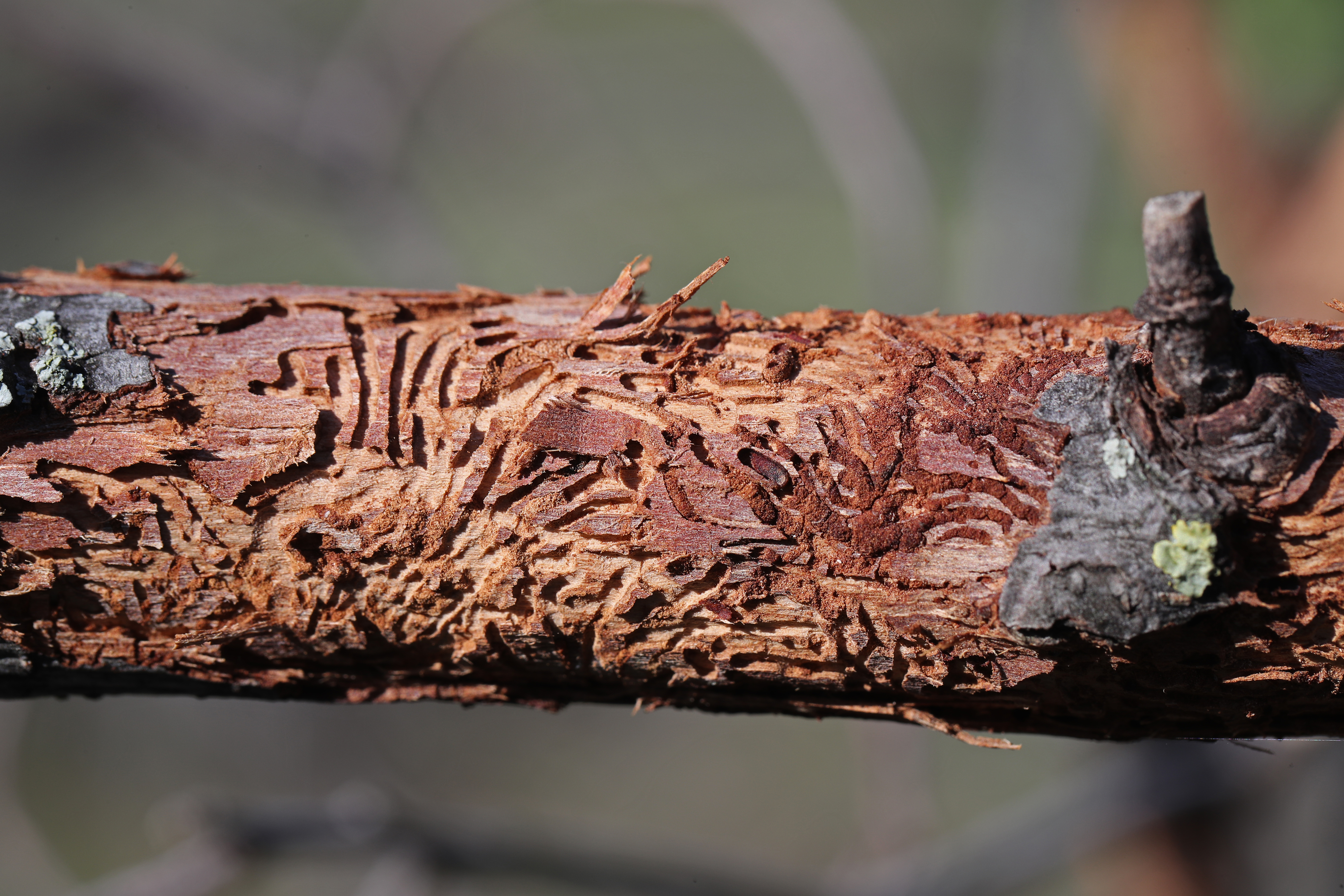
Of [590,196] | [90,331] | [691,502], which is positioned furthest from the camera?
[590,196]

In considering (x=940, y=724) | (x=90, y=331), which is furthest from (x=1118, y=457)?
(x=90, y=331)

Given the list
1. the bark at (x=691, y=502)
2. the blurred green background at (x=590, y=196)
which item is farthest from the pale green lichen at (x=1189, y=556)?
the blurred green background at (x=590, y=196)

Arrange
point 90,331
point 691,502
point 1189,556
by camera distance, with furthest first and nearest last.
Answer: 1. point 90,331
2. point 691,502
3. point 1189,556

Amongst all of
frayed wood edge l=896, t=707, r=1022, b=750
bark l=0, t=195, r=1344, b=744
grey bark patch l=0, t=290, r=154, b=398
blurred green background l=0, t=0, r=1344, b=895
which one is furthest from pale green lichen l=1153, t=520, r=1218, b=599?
blurred green background l=0, t=0, r=1344, b=895

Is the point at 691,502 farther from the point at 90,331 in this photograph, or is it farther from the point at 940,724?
the point at 90,331

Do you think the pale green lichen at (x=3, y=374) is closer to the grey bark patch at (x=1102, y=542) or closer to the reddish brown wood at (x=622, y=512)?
the reddish brown wood at (x=622, y=512)

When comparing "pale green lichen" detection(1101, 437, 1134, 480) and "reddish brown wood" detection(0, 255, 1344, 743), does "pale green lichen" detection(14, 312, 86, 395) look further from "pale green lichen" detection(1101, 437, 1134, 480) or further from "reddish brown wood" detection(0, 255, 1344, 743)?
"pale green lichen" detection(1101, 437, 1134, 480)

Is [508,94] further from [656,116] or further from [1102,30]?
[1102,30]
